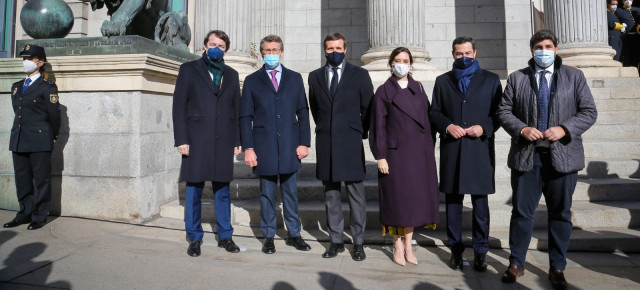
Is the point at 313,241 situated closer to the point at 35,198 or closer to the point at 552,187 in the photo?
the point at 552,187

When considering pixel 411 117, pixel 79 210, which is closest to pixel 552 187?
pixel 411 117

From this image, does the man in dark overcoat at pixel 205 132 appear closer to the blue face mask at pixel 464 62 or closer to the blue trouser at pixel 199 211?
the blue trouser at pixel 199 211

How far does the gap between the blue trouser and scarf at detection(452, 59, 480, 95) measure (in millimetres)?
2325

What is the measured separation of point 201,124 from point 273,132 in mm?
679

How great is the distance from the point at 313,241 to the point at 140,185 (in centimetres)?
211

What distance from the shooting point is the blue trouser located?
12.3 feet

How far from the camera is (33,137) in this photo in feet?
14.0

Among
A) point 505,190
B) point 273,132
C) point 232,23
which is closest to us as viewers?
point 273,132

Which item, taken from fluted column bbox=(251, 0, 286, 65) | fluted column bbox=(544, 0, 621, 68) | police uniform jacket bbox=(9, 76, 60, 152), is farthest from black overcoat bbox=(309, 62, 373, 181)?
fluted column bbox=(251, 0, 286, 65)

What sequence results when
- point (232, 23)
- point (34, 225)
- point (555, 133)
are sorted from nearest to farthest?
point (555, 133) < point (34, 225) < point (232, 23)

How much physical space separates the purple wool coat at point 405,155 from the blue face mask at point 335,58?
52cm

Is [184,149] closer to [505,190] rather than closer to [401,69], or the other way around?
[401,69]

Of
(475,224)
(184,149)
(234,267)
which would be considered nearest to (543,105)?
(475,224)

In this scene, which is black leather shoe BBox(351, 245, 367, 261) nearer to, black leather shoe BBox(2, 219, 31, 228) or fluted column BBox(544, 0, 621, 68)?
black leather shoe BBox(2, 219, 31, 228)
